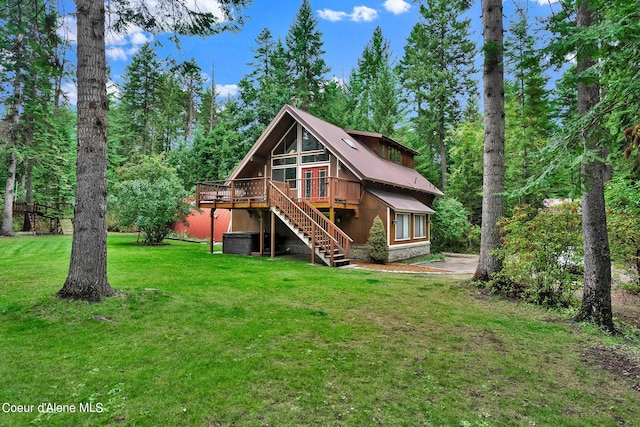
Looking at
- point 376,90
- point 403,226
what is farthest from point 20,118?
point 376,90

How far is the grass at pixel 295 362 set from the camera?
284 centimetres

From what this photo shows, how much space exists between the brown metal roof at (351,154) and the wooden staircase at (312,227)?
2424 millimetres

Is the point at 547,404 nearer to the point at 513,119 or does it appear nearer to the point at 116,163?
the point at 513,119

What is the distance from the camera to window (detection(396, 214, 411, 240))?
1543 centimetres

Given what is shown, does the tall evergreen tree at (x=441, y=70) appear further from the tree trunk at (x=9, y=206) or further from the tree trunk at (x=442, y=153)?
the tree trunk at (x=9, y=206)

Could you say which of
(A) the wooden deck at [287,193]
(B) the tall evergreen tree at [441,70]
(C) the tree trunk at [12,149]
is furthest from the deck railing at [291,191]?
(B) the tall evergreen tree at [441,70]

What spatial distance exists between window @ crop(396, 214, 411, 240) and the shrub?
183cm

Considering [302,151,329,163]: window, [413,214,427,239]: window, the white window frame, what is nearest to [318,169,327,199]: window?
[302,151,329,163]: window

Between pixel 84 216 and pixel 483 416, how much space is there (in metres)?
5.86

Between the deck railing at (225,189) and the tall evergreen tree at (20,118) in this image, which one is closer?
the deck railing at (225,189)

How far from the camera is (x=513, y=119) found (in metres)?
23.3

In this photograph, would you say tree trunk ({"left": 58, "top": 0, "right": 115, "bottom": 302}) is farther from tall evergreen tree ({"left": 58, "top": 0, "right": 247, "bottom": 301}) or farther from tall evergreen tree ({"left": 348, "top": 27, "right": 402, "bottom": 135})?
tall evergreen tree ({"left": 348, "top": 27, "right": 402, "bottom": 135})

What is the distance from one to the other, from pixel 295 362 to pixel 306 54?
30469 mm

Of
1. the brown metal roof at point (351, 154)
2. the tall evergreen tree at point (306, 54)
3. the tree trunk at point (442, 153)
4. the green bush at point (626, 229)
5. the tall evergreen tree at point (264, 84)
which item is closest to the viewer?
the green bush at point (626, 229)
